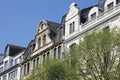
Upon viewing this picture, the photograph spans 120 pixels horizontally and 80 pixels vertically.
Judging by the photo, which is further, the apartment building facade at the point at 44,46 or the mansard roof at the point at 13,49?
the mansard roof at the point at 13,49

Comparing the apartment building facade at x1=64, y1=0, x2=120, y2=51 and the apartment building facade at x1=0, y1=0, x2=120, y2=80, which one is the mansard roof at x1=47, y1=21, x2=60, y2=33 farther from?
the apartment building facade at x1=64, y1=0, x2=120, y2=51

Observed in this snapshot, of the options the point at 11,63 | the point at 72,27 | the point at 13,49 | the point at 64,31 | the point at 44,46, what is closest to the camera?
the point at 72,27

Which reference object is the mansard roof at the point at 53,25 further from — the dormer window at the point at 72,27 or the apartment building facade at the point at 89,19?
the dormer window at the point at 72,27

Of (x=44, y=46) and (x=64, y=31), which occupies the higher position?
(x=64, y=31)

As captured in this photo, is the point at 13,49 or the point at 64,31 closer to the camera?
the point at 64,31

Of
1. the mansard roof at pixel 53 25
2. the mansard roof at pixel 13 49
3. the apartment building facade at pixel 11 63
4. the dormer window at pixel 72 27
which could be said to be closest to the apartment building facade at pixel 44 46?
the mansard roof at pixel 53 25

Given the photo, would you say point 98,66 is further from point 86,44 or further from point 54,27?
point 54,27

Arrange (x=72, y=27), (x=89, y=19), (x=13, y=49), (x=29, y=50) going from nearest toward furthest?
(x=89, y=19) < (x=72, y=27) < (x=29, y=50) < (x=13, y=49)

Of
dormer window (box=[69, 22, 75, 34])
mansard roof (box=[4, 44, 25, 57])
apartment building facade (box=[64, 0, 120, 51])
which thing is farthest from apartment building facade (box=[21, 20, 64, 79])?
mansard roof (box=[4, 44, 25, 57])

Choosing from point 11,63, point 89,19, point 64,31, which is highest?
point 64,31

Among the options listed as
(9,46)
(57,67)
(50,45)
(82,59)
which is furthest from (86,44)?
(9,46)

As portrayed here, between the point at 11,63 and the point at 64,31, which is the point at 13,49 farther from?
the point at 64,31

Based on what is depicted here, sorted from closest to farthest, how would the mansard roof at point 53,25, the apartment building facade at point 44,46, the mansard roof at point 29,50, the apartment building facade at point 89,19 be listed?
the apartment building facade at point 89,19 → the apartment building facade at point 44,46 → the mansard roof at point 53,25 → the mansard roof at point 29,50

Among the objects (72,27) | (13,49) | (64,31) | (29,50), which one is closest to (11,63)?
(13,49)
